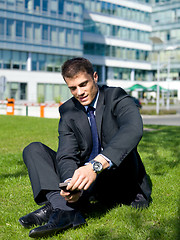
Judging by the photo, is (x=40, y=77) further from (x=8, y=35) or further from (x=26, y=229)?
(x=26, y=229)

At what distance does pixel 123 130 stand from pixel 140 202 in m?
1.08

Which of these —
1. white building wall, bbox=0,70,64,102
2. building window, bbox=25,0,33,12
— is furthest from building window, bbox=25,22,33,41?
white building wall, bbox=0,70,64,102

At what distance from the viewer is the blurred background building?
48156mm

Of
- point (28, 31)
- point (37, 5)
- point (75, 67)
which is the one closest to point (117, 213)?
point (75, 67)

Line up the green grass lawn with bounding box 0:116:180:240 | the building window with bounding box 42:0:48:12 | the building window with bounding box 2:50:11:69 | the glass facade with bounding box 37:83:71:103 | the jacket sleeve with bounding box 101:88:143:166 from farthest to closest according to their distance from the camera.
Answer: the glass facade with bounding box 37:83:71:103, the building window with bounding box 42:0:48:12, the building window with bounding box 2:50:11:69, the green grass lawn with bounding box 0:116:180:240, the jacket sleeve with bounding box 101:88:143:166

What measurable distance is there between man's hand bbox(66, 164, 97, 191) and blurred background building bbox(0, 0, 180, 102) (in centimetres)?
3320

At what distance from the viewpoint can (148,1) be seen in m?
72.6

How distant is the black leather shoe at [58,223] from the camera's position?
3070mm

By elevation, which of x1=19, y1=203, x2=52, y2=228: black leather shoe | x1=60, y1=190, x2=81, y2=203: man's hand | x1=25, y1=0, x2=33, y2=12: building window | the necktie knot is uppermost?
x1=25, y1=0, x2=33, y2=12: building window

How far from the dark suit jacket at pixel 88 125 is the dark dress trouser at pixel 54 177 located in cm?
11

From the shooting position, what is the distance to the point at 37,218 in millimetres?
3430

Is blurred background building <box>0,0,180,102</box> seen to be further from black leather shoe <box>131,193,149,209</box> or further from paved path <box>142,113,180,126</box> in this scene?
black leather shoe <box>131,193,149,209</box>

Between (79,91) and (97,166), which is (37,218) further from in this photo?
(79,91)

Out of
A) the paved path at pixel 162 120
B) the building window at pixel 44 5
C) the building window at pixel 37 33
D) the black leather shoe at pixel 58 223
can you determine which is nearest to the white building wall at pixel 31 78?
the building window at pixel 37 33
